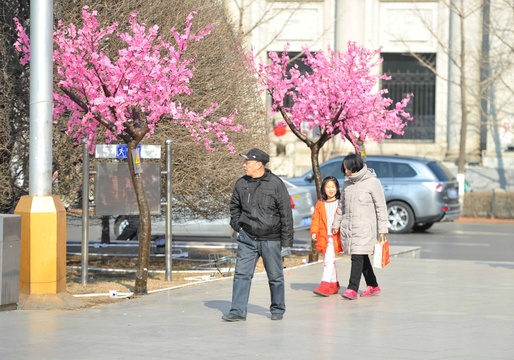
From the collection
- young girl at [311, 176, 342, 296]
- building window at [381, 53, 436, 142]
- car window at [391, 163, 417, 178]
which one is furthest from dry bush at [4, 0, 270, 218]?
building window at [381, 53, 436, 142]

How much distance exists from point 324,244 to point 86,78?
3.16m

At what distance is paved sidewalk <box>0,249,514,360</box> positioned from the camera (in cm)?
902

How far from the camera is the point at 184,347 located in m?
9.22

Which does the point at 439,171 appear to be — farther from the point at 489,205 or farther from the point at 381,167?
the point at 489,205

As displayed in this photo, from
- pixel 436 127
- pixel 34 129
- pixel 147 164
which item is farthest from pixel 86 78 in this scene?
pixel 436 127

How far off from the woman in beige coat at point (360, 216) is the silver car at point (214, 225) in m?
7.43

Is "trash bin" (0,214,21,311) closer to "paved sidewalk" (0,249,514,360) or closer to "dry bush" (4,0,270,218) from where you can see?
"paved sidewalk" (0,249,514,360)

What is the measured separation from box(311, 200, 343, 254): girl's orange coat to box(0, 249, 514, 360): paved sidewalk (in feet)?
1.92

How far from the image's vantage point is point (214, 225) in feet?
74.5

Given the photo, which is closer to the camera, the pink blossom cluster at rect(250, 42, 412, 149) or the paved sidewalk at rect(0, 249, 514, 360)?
the paved sidewalk at rect(0, 249, 514, 360)

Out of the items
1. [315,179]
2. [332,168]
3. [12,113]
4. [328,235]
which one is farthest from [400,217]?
[328,235]

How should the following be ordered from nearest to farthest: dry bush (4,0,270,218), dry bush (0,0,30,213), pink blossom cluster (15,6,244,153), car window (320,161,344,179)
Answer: pink blossom cluster (15,6,244,153), dry bush (0,0,30,213), dry bush (4,0,270,218), car window (320,161,344,179)

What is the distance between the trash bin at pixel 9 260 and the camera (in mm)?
11117

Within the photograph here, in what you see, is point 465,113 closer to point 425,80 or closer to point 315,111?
point 425,80
